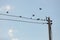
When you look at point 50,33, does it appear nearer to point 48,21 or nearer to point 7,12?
point 48,21

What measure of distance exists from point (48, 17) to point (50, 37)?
89.1 inches

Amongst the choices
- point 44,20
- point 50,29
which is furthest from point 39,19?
point 50,29

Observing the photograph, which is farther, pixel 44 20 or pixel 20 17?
pixel 44 20

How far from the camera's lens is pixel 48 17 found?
15.7 m

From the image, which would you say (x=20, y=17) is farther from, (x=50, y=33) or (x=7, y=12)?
(x=50, y=33)

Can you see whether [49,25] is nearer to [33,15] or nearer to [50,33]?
[50,33]

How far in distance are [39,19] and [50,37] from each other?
2542mm

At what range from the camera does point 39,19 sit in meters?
16.3

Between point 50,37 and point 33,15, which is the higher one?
point 33,15

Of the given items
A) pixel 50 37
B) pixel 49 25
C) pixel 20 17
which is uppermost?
pixel 20 17

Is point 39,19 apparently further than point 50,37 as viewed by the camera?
Yes

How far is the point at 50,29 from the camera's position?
15.4 meters

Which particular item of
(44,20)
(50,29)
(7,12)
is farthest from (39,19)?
(7,12)

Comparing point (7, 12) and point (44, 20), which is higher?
point (7, 12)
